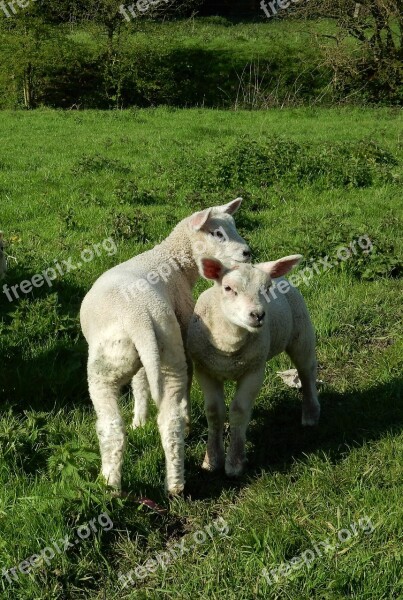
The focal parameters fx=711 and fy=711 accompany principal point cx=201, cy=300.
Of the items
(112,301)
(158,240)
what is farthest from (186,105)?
(112,301)

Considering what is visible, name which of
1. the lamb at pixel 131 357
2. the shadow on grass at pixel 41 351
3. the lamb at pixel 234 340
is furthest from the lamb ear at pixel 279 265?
the shadow on grass at pixel 41 351

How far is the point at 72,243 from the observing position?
882cm

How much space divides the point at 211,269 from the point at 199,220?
1.01m

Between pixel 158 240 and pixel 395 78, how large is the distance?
20.0 m

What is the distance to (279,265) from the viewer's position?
15.1ft

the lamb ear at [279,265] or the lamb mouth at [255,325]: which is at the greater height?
the lamb ear at [279,265]

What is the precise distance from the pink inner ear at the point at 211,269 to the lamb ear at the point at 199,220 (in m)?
0.91

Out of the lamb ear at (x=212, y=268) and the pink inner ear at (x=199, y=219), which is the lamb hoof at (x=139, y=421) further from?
the pink inner ear at (x=199, y=219)

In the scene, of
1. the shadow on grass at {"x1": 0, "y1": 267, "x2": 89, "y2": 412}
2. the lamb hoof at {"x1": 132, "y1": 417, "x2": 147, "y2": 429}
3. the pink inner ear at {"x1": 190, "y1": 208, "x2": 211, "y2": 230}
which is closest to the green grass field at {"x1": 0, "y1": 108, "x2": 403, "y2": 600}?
the shadow on grass at {"x1": 0, "y1": 267, "x2": 89, "y2": 412}

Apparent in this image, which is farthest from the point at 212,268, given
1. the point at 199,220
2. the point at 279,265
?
the point at 199,220

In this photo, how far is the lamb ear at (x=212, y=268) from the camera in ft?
14.8

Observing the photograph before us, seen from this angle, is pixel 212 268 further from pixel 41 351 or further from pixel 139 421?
pixel 41 351

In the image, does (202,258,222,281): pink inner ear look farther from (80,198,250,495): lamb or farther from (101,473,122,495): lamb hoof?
(101,473,122,495): lamb hoof

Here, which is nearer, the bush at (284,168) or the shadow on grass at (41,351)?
the shadow on grass at (41,351)
